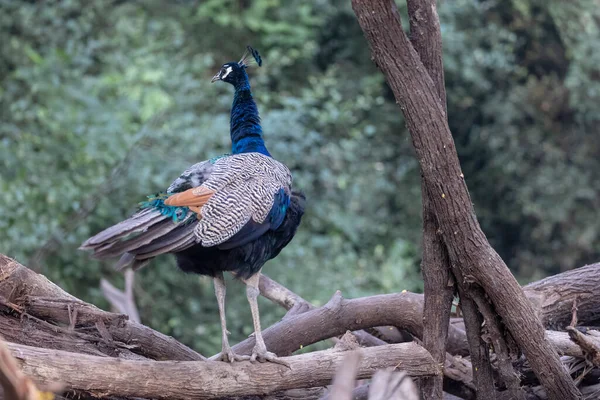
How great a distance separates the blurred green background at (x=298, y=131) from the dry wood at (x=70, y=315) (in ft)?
8.25

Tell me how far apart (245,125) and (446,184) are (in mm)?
1035

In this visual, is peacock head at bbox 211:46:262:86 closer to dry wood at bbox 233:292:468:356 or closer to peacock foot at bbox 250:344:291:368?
dry wood at bbox 233:292:468:356

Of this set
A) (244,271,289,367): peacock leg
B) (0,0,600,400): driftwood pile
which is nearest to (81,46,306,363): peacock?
(244,271,289,367): peacock leg

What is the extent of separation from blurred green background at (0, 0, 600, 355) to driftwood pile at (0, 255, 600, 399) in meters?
2.14

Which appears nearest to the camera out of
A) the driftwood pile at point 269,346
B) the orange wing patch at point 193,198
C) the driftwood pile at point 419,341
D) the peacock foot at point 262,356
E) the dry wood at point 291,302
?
the driftwood pile at point 269,346

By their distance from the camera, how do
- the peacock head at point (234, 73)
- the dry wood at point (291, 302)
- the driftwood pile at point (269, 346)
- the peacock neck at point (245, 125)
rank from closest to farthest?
1. the driftwood pile at point (269, 346)
2. the peacock neck at point (245, 125)
3. the peacock head at point (234, 73)
4. the dry wood at point (291, 302)

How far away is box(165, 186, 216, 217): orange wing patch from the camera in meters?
3.02

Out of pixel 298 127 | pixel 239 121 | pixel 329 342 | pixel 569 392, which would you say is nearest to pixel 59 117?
pixel 298 127

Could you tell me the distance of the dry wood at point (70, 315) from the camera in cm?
314

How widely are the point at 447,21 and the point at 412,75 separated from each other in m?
5.42

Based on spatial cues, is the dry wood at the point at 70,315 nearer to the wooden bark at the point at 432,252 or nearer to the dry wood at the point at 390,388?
the wooden bark at the point at 432,252

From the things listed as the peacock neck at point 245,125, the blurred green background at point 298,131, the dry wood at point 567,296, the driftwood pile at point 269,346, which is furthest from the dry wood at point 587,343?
the blurred green background at point 298,131

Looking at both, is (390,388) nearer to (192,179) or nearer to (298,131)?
(192,179)

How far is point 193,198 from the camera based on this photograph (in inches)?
121
